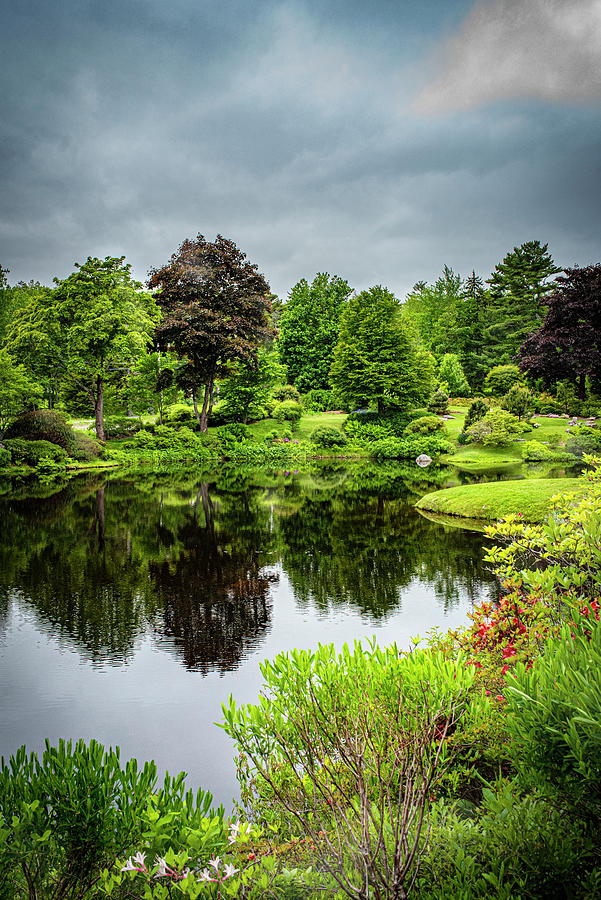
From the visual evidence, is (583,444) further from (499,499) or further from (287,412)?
(287,412)

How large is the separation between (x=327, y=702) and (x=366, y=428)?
3053 centimetres

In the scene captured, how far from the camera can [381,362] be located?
3412 cm

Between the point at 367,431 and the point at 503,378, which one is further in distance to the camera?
the point at 503,378

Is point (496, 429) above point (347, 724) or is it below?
above

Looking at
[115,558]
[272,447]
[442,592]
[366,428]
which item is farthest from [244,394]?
[442,592]

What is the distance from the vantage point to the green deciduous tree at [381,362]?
33469 millimetres

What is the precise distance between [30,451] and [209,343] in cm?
1080

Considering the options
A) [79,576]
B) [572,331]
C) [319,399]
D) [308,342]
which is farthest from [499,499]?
[308,342]

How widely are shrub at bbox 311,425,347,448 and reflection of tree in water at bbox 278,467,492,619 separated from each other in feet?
53.4

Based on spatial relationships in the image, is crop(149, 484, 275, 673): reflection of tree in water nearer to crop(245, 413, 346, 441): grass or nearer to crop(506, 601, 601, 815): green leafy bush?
crop(506, 601, 601, 815): green leafy bush

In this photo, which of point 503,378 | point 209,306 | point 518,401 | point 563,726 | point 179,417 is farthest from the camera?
point 503,378

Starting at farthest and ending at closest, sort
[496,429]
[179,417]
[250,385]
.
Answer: [179,417] < [250,385] < [496,429]

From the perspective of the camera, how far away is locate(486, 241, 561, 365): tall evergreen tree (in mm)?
40969

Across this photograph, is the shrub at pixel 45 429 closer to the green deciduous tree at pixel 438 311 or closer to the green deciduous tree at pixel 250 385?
the green deciduous tree at pixel 250 385
